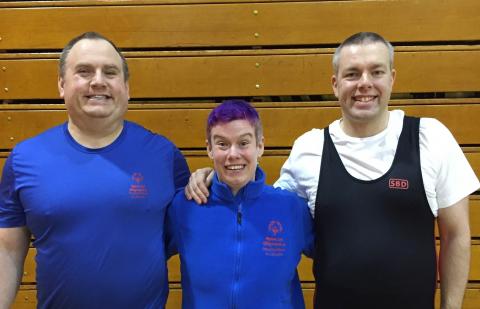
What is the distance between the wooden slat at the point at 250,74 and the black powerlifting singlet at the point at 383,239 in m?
1.27

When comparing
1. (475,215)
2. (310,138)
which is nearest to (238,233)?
(310,138)

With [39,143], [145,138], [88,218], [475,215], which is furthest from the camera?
[475,215]

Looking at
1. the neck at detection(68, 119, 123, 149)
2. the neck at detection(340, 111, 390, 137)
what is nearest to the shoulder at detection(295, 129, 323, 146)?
the neck at detection(340, 111, 390, 137)

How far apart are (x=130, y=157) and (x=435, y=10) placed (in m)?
2.09

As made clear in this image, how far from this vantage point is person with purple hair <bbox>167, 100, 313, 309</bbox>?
1.46 metres

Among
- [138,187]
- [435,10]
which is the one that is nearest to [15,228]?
[138,187]

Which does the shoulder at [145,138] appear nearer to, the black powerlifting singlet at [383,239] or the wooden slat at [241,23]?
the black powerlifting singlet at [383,239]

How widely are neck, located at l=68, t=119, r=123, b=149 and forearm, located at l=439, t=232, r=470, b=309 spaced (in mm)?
1267

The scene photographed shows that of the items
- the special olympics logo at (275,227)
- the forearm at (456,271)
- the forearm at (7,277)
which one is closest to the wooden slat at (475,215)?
the forearm at (456,271)

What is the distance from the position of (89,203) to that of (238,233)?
0.50 meters

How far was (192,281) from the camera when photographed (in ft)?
4.93

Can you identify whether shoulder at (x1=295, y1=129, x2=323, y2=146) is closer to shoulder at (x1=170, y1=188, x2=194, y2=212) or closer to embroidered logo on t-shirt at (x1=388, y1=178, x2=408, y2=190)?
embroidered logo on t-shirt at (x1=388, y1=178, x2=408, y2=190)

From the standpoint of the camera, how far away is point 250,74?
2.73 m

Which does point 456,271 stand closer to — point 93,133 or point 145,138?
point 145,138
